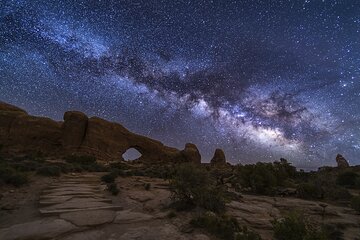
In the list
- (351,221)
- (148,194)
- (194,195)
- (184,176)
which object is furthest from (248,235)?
(148,194)

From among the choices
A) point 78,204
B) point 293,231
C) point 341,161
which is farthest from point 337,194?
point 341,161

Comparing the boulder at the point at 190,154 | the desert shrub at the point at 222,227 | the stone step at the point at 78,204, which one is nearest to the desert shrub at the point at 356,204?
the desert shrub at the point at 222,227

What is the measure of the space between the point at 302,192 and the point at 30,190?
529 inches

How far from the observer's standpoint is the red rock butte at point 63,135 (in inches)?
1529

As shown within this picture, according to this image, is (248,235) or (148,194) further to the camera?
(148,194)

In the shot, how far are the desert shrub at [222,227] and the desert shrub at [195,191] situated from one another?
4.21ft

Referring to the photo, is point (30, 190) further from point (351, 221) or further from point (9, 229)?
point (351, 221)

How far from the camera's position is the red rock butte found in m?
38.8

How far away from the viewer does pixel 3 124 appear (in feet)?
131

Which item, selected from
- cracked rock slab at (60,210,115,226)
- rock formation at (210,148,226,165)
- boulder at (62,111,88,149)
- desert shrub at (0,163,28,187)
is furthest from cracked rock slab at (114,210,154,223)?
rock formation at (210,148,226,165)

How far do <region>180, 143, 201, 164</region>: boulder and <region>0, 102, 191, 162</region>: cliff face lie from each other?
11347 mm

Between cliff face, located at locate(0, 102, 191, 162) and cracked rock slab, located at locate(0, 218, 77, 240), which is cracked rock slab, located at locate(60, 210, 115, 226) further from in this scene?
cliff face, located at locate(0, 102, 191, 162)

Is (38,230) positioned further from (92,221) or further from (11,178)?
(11,178)

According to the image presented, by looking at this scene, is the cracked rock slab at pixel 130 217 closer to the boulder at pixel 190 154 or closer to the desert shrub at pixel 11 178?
the desert shrub at pixel 11 178
